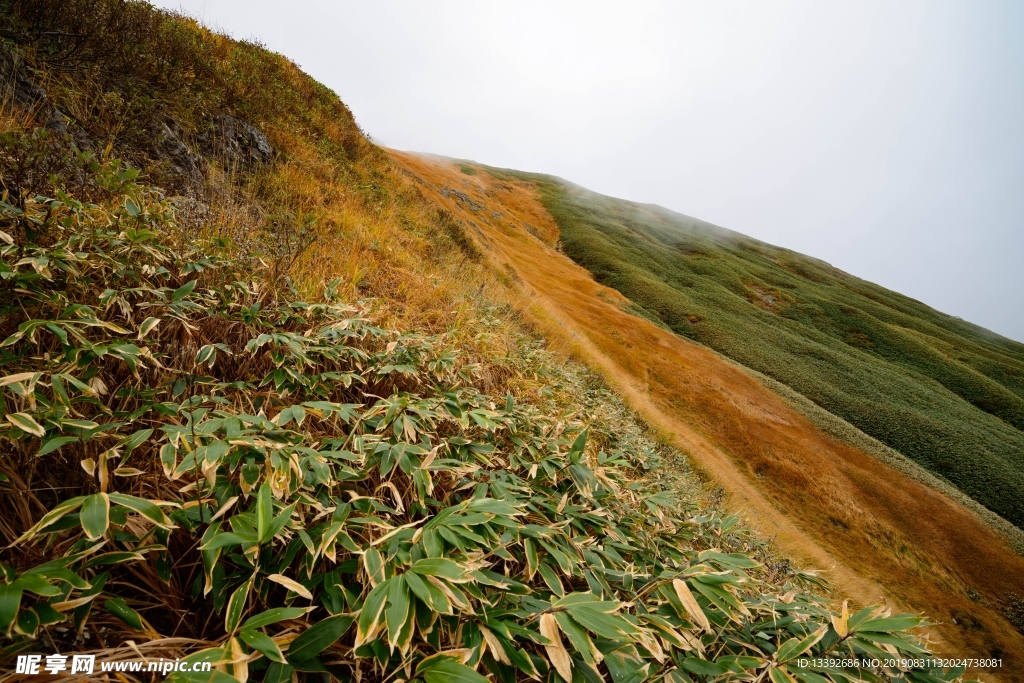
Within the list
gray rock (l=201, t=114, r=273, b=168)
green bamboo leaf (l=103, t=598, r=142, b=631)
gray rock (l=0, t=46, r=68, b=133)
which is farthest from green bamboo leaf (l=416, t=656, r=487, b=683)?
gray rock (l=201, t=114, r=273, b=168)

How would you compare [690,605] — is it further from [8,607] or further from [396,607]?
[8,607]

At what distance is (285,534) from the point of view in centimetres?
158

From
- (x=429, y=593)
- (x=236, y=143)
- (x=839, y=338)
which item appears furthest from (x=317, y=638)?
(x=839, y=338)

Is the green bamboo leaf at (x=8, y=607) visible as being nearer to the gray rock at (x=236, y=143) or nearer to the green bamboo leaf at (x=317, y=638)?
the green bamboo leaf at (x=317, y=638)

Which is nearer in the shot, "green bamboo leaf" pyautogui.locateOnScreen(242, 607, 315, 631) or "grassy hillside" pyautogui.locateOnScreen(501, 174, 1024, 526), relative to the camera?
"green bamboo leaf" pyautogui.locateOnScreen(242, 607, 315, 631)

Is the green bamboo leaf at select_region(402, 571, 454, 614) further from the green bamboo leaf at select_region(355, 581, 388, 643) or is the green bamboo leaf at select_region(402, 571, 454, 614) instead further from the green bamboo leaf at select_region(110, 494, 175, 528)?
the green bamboo leaf at select_region(110, 494, 175, 528)

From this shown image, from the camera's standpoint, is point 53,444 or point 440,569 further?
point 53,444

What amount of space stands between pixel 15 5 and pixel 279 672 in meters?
7.49

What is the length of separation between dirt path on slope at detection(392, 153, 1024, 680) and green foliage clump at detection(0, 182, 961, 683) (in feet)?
30.3

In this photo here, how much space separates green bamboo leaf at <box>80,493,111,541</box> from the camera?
1.24 m

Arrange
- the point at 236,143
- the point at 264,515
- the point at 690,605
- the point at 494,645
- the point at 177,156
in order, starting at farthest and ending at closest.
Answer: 1. the point at 236,143
2. the point at 177,156
3. the point at 690,605
4. the point at 494,645
5. the point at 264,515

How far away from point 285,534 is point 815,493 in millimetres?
18109

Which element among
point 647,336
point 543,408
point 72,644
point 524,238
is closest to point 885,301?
point 524,238

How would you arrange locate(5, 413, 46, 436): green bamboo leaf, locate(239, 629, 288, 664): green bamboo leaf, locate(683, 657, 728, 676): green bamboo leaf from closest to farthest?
locate(239, 629, 288, 664): green bamboo leaf
locate(5, 413, 46, 436): green bamboo leaf
locate(683, 657, 728, 676): green bamboo leaf
